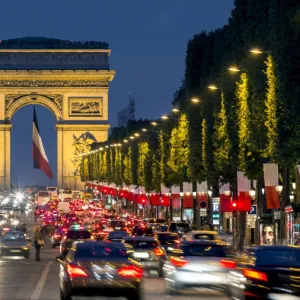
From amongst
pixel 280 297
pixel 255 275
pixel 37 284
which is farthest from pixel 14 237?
pixel 280 297

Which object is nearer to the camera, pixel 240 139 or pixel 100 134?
pixel 240 139

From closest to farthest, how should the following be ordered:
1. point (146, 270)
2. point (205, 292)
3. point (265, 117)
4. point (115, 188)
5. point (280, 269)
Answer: point (280, 269) < point (205, 292) < point (146, 270) < point (265, 117) < point (115, 188)

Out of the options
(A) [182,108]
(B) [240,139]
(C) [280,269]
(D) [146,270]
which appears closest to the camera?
(C) [280,269]

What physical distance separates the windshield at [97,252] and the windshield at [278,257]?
372cm

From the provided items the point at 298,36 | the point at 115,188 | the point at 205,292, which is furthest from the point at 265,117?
the point at 115,188

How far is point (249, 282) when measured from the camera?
2628 centimetres

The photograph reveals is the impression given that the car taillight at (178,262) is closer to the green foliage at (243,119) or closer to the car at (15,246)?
the green foliage at (243,119)

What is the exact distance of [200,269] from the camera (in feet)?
106

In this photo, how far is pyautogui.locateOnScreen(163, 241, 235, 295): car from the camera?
3212cm

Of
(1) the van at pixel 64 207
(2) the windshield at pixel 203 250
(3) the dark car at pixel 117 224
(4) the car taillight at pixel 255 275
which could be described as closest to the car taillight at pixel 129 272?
(4) the car taillight at pixel 255 275

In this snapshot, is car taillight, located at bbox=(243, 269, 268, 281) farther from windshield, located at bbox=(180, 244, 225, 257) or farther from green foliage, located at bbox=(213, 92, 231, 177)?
green foliage, located at bbox=(213, 92, 231, 177)

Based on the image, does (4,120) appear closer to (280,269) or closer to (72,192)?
(72,192)

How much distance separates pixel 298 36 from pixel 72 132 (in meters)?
132

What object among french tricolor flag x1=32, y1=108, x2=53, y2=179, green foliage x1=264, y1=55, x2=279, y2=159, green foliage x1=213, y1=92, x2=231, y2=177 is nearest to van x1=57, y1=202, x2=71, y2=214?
french tricolor flag x1=32, y1=108, x2=53, y2=179
